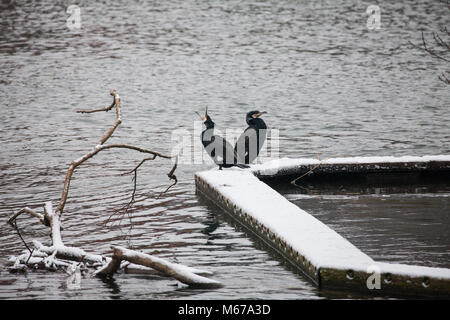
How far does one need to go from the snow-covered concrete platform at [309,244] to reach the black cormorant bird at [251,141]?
0.75 meters

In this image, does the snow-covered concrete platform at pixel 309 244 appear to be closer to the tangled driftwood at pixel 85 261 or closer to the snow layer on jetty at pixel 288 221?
the snow layer on jetty at pixel 288 221

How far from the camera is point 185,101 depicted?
20.0 metres

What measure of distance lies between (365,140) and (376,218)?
560cm

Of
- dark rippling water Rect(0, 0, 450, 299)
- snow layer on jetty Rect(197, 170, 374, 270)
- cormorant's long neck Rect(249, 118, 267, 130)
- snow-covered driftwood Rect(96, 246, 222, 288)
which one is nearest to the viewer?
snow layer on jetty Rect(197, 170, 374, 270)

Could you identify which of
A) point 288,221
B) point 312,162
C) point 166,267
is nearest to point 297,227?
point 288,221

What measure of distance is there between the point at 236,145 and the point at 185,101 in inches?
314

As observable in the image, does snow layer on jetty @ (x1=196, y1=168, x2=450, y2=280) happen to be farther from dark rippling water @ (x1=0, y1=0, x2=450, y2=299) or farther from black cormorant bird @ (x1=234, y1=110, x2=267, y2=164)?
black cormorant bird @ (x1=234, y1=110, x2=267, y2=164)

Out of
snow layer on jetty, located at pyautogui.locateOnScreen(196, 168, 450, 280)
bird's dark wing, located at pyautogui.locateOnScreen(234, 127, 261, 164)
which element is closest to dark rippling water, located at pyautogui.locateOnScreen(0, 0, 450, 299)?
snow layer on jetty, located at pyautogui.locateOnScreen(196, 168, 450, 280)

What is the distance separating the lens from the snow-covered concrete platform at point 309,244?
24.2 ft

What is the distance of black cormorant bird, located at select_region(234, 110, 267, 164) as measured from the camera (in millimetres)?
12102

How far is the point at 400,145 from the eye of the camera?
15266 mm

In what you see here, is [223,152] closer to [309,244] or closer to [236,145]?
[236,145]

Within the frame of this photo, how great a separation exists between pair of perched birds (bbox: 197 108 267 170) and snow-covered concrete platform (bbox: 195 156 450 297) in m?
0.44

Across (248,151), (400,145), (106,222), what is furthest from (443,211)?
(400,145)
